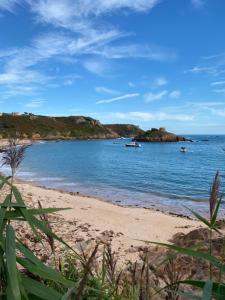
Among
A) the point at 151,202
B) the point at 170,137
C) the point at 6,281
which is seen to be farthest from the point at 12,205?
the point at 170,137

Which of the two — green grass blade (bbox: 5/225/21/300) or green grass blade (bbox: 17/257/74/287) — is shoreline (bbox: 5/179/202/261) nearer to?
green grass blade (bbox: 17/257/74/287)

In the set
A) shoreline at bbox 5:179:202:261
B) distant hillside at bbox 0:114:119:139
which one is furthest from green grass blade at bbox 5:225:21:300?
distant hillside at bbox 0:114:119:139

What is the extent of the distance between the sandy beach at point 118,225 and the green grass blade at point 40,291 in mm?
8660

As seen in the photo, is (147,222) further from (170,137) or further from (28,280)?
(170,137)

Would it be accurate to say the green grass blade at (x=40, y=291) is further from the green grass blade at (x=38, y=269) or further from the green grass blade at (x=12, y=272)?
the green grass blade at (x=12, y=272)

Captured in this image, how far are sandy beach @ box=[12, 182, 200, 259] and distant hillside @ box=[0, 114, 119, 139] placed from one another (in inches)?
4305

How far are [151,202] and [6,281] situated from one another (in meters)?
21.5

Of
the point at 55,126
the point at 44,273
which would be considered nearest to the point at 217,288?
the point at 44,273

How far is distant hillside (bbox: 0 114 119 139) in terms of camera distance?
138250mm

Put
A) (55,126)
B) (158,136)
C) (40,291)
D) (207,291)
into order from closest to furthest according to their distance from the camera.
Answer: (207,291)
(40,291)
(158,136)
(55,126)

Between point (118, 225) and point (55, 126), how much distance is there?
14587 centimetres

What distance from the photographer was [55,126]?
159000mm

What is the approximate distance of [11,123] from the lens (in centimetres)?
13562

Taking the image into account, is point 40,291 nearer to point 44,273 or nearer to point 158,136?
point 44,273
